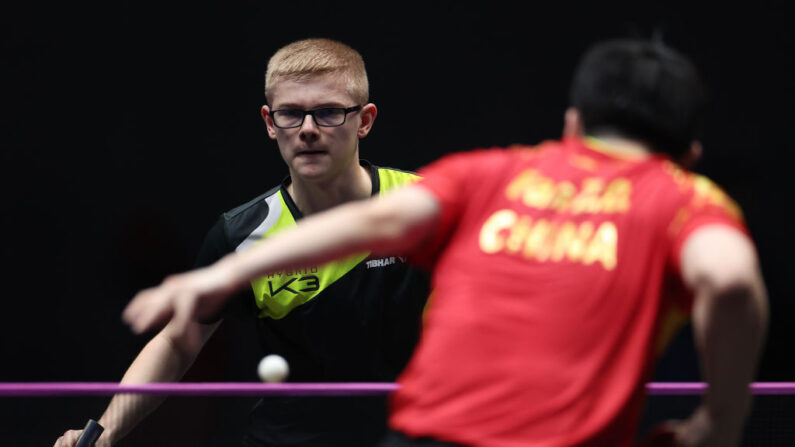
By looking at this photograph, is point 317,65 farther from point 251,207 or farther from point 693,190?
point 693,190

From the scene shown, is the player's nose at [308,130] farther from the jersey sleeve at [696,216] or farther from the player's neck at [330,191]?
the jersey sleeve at [696,216]

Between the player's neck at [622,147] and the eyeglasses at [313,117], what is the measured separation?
180cm

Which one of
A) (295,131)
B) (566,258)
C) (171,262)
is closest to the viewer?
(566,258)

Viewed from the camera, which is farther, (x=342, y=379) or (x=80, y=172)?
(x=80, y=172)

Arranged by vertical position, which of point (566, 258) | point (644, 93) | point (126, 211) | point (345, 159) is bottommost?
point (126, 211)

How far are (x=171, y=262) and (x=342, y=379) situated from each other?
2510mm

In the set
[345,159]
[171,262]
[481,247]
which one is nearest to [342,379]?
[345,159]

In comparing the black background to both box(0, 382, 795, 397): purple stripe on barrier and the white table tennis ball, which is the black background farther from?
box(0, 382, 795, 397): purple stripe on barrier

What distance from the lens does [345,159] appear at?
3.58m

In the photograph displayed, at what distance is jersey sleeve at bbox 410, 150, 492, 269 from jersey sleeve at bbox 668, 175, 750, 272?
32cm

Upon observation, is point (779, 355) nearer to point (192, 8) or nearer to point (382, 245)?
point (192, 8)

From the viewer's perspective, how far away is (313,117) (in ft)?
11.6

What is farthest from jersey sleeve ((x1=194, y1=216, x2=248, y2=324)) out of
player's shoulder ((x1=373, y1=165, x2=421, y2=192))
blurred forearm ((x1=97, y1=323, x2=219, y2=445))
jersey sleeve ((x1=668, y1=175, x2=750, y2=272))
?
jersey sleeve ((x1=668, y1=175, x2=750, y2=272))

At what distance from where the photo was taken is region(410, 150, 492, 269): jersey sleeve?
69.7 inches
